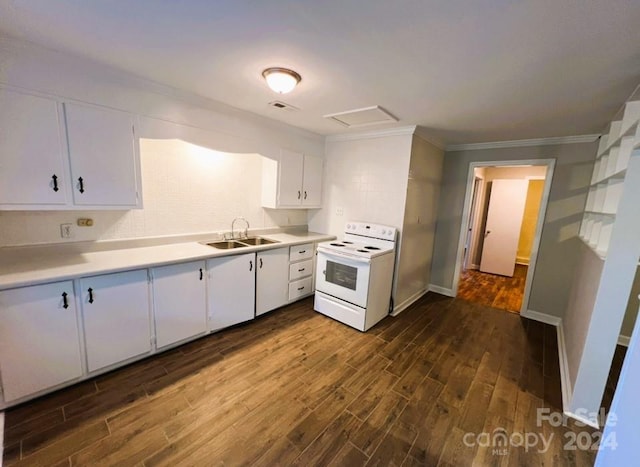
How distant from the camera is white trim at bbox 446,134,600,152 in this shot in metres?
3.13

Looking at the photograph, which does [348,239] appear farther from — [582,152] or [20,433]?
[20,433]

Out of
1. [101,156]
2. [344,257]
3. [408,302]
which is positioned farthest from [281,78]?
[408,302]

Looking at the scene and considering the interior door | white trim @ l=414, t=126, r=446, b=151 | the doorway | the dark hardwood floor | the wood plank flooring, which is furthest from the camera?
the interior door

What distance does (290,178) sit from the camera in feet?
11.9

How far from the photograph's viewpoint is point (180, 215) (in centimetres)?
289

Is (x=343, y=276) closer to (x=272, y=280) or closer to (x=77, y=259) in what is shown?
(x=272, y=280)

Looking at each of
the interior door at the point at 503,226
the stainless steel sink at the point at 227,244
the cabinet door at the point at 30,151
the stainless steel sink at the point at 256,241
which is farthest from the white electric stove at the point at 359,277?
the interior door at the point at 503,226

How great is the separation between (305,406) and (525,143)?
13.2 feet

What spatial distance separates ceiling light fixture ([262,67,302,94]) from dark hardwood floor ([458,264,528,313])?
4.01 m

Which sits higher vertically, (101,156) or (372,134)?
(372,134)

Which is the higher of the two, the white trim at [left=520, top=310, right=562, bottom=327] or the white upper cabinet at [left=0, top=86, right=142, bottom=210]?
the white upper cabinet at [left=0, top=86, right=142, bottom=210]

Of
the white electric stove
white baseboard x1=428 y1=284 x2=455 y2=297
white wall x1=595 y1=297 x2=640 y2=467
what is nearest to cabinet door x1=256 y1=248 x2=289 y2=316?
the white electric stove

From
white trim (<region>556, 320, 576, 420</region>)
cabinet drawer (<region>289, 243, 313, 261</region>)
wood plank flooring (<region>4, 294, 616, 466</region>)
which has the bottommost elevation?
wood plank flooring (<region>4, 294, 616, 466</region>)

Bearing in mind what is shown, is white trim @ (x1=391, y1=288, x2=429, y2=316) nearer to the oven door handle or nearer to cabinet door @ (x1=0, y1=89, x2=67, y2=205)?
the oven door handle
